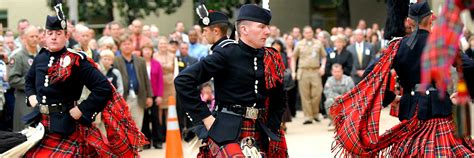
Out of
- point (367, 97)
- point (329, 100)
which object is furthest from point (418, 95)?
point (329, 100)

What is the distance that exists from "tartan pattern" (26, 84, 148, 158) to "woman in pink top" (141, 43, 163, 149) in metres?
4.84

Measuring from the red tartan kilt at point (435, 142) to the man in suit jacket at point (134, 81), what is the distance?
235 inches

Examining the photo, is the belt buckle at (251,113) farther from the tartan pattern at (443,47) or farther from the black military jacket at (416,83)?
the tartan pattern at (443,47)

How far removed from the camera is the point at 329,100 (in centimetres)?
1488

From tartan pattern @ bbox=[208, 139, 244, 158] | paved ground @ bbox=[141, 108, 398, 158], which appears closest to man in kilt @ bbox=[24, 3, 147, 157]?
tartan pattern @ bbox=[208, 139, 244, 158]

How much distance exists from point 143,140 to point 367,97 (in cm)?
211

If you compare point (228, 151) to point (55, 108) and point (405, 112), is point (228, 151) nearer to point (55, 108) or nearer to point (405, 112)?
point (405, 112)

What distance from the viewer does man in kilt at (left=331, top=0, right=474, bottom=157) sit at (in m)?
6.63

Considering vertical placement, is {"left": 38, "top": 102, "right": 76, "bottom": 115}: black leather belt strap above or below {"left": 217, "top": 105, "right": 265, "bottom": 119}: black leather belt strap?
A: below

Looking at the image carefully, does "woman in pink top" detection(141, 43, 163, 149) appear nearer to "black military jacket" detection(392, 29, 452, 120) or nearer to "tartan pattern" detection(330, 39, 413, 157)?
"tartan pattern" detection(330, 39, 413, 157)

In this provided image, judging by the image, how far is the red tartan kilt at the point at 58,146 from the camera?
24.0 feet

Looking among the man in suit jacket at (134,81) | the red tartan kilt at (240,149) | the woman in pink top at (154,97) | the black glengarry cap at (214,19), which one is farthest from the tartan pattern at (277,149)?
the woman in pink top at (154,97)

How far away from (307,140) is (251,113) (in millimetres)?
7267

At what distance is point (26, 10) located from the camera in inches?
898
